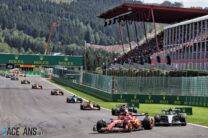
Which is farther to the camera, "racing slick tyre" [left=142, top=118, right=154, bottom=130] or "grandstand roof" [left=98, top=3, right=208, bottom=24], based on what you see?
"grandstand roof" [left=98, top=3, right=208, bottom=24]

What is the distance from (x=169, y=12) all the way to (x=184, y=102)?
41.4m

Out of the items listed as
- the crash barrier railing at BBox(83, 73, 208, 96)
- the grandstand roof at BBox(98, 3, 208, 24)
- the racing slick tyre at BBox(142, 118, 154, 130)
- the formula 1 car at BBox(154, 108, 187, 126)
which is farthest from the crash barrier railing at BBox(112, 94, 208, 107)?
the grandstand roof at BBox(98, 3, 208, 24)

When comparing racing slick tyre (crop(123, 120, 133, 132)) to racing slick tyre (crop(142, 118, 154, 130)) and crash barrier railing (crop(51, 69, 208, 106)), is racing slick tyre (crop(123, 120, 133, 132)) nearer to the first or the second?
racing slick tyre (crop(142, 118, 154, 130))

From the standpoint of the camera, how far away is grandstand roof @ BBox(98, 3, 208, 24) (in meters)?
83.3

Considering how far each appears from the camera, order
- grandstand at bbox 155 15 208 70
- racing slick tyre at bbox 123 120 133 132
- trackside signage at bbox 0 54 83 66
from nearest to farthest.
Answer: racing slick tyre at bbox 123 120 133 132
grandstand at bbox 155 15 208 70
trackside signage at bbox 0 54 83 66

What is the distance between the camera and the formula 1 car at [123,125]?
20.4 m

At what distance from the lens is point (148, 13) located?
8788cm

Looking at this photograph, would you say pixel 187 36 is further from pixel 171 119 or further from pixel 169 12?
pixel 171 119

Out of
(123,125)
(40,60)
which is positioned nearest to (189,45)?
(40,60)

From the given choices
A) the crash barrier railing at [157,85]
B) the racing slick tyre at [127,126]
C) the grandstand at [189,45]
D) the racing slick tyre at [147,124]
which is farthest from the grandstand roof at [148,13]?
the racing slick tyre at [127,126]

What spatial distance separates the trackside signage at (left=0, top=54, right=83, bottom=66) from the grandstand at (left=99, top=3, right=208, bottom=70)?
909cm

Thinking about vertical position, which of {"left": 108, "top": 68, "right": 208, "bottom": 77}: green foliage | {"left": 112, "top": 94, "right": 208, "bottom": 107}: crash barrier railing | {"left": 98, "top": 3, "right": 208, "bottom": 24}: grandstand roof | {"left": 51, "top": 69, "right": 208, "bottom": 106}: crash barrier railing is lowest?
{"left": 112, "top": 94, "right": 208, "bottom": 107}: crash barrier railing

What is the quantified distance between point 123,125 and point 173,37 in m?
60.5

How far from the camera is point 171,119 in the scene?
24.0 m
